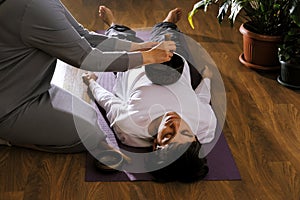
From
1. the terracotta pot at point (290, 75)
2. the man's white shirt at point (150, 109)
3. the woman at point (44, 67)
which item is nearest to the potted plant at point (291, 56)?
the terracotta pot at point (290, 75)

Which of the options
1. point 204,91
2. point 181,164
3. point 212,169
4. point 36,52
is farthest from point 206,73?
point 36,52

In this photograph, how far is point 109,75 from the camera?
3.10 metres

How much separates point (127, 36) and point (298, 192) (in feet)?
4.39

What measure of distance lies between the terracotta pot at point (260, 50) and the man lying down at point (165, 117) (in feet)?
1.45

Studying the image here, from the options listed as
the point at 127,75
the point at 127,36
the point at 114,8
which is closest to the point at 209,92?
the point at 127,75

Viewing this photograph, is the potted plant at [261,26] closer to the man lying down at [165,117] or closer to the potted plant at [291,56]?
the potted plant at [291,56]

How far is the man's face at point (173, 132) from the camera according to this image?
2.29 m

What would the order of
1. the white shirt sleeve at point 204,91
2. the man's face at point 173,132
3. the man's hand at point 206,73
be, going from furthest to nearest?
the man's hand at point 206,73, the white shirt sleeve at point 204,91, the man's face at point 173,132

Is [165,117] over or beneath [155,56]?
beneath

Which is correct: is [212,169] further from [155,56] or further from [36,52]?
[36,52]

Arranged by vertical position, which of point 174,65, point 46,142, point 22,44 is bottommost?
point 46,142

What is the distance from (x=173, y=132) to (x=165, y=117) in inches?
4.5

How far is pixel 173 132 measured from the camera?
2322 mm

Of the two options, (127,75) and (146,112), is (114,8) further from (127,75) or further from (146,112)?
(146,112)
